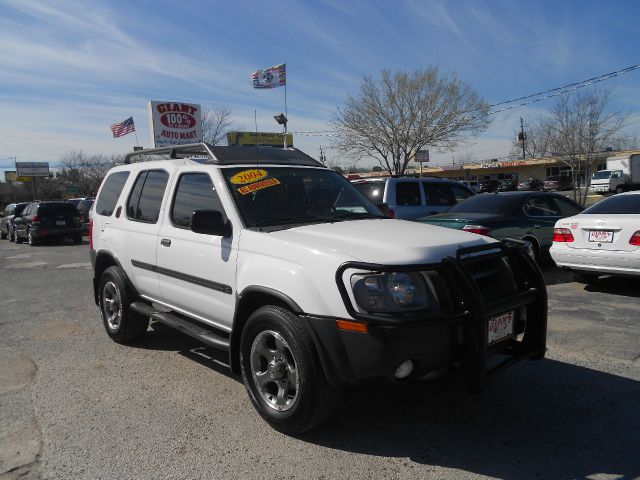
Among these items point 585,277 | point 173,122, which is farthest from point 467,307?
point 173,122

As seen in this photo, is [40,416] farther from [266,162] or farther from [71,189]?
[71,189]

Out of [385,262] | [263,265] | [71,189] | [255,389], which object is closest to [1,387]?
A: [255,389]

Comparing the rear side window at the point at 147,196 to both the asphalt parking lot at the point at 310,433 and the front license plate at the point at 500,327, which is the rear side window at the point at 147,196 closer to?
the asphalt parking lot at the point at 310,433

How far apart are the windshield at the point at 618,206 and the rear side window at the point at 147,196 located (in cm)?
617

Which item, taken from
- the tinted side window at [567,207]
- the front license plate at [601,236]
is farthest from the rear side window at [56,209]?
the front license plate at [601,236]

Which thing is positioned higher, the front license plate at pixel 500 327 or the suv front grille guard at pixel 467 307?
the suv front grille guard at pixel 467 307

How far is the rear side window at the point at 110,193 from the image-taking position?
18.9 ft

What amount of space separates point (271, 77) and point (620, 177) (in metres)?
31.1

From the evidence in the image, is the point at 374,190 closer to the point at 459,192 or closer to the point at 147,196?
the point at 459,192

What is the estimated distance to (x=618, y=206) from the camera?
7.53 m

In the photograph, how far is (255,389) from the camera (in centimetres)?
360

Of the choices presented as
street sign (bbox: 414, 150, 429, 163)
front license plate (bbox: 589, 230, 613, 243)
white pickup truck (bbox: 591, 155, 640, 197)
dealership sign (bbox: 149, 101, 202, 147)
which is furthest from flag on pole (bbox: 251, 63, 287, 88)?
white pickup truck (bbox: 591, 155, 640, 197)

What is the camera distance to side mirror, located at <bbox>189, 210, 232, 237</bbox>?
3.69 metres

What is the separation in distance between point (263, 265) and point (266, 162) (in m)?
1.44
